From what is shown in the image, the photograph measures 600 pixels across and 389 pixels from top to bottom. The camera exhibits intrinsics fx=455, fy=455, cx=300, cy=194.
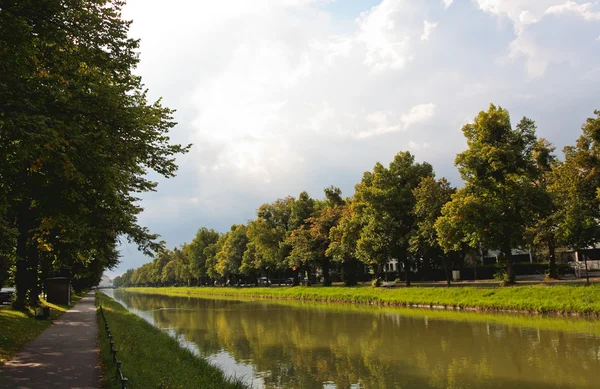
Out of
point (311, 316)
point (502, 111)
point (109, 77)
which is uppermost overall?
point (502, 111)

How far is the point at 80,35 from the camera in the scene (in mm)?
16297

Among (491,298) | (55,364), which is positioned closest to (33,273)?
A: (55,364)

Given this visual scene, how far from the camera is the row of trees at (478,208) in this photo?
37594mm

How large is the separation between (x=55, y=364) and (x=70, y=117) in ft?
26.4

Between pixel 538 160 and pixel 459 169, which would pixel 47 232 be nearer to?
pixel 459 169

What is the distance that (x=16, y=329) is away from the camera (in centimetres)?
2277

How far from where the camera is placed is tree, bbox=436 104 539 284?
124 ft

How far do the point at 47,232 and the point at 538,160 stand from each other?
40.2 meters

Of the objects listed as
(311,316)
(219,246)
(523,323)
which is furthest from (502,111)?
(219,246)

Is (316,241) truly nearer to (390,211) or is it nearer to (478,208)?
(390,211)

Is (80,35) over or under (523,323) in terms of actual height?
over

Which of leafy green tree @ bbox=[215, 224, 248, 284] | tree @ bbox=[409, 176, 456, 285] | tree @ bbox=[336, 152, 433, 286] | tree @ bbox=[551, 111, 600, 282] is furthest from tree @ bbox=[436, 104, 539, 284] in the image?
leafy green tree @ bbox=[215, 224, 248, 284]

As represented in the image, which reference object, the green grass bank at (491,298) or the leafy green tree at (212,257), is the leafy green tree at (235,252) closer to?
the leafy green tree at (212,257)

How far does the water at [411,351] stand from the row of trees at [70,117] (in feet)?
29.9
